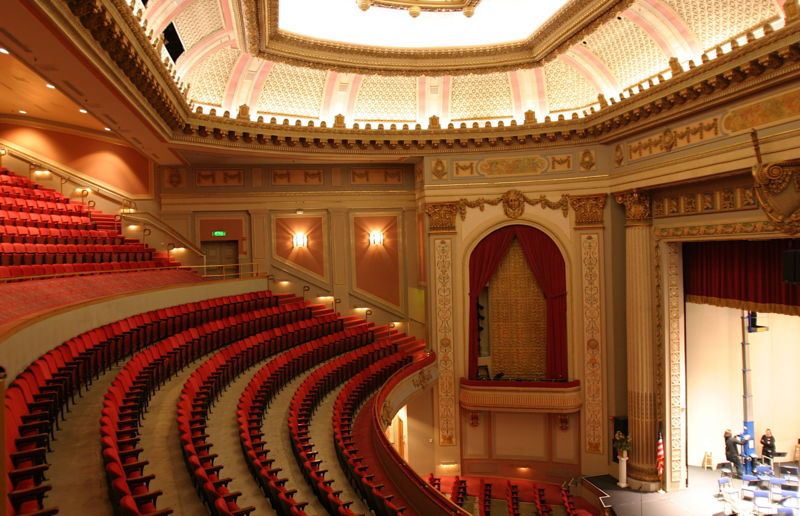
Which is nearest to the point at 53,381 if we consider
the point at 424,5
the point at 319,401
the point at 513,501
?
the point at 319,401

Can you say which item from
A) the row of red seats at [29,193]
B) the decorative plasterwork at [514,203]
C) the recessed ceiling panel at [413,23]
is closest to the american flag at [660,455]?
the decorative plasterwork at [514,203]

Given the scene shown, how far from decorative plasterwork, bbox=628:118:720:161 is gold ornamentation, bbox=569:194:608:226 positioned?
2.24 feet

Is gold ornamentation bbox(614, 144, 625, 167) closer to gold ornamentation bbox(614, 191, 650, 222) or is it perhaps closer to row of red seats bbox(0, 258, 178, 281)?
gold ornamentation bbox(614, 191, 650, 222)

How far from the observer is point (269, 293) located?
757 cm

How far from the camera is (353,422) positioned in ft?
16.1

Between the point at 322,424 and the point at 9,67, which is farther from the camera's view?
the point at 9,67

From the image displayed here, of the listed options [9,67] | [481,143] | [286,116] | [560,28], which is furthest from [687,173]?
[9,67]

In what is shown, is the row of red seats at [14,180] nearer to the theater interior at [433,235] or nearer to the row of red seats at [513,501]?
the theater interior at [433,235]

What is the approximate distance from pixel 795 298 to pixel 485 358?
3.86 meters

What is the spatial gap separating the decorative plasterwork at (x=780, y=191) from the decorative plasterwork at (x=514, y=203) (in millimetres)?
2707

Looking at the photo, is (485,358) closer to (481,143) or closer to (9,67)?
(481,143)

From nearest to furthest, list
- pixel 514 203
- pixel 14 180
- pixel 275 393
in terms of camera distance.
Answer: pixel 275 393 → pixel 14 180 → pixel 514 203

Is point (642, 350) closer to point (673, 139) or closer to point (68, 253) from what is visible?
point (673, 139)

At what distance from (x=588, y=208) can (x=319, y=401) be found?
167 inches
